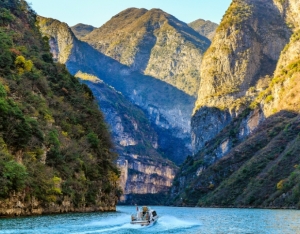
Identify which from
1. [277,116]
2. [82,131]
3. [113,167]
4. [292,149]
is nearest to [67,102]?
[82,131]

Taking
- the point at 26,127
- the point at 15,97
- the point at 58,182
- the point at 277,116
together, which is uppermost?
the point at 277,116

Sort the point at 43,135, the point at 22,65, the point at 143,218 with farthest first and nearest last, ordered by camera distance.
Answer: the point at 22,65 → the point at 43,135 → the point at 143,218

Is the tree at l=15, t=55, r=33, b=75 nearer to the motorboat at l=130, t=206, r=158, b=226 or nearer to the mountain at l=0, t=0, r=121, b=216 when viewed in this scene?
the mountain at l=0, t=0, r=121, b=216

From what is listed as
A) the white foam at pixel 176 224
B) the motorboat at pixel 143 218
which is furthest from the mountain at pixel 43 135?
the white foam at pixel 176 224

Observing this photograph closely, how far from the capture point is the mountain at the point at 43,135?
74.4m

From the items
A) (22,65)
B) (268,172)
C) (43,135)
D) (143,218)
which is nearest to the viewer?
(143,218)

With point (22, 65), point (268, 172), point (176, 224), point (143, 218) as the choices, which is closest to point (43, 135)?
point (22, 65)

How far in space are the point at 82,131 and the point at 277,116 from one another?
331 ft

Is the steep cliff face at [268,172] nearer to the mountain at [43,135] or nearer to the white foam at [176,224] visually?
the mountain at [43,135]

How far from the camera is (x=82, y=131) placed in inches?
4449

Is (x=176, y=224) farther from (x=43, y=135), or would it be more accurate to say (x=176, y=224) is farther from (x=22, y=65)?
(x=22, y=65)

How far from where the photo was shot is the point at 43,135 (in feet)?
276

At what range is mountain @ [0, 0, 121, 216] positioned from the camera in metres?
74.4

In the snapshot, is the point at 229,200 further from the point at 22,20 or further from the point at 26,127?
the point at 26,127
